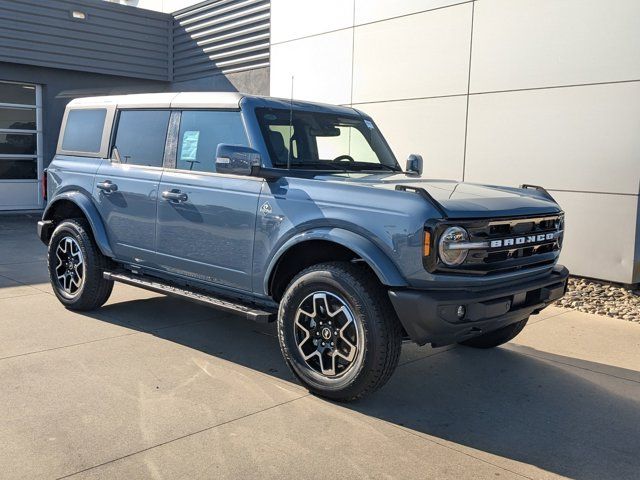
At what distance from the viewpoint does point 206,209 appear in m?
4.64

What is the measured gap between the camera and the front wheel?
3.73 meters

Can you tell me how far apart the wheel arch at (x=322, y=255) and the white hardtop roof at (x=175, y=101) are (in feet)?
4.27

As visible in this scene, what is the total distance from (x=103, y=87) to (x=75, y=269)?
10664mm

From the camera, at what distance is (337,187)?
403 centimetres

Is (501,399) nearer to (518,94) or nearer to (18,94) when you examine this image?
(518,94)

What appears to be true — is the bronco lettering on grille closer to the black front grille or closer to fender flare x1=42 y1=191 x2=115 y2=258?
the black front grille

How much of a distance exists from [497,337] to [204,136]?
2.91 metres

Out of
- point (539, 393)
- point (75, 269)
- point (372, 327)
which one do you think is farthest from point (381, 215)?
point (75, 269)

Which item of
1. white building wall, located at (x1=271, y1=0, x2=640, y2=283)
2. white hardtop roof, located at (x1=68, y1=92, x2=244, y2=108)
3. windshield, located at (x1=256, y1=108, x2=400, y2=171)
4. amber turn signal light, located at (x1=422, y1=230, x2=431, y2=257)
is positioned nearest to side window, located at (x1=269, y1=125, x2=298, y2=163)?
windshield, located at (x1=256, y1=108, x2=400, y2=171)

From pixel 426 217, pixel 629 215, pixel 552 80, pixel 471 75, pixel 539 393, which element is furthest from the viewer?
pixel 471 75

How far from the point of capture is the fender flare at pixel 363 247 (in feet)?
12.1

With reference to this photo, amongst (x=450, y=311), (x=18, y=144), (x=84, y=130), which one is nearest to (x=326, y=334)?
(x=450, y=311)

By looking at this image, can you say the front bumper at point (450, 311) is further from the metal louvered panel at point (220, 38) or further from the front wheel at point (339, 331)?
the metal louvered panel at point (220, 38)

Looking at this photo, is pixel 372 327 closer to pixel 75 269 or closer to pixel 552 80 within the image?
pixel 75 269
